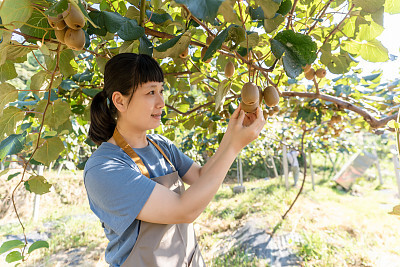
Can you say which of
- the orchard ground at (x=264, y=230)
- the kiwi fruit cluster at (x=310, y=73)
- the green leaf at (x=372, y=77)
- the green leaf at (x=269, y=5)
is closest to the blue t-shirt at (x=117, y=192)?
the green leaf at (x=269, y=5)

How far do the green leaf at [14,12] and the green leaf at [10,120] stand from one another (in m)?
0.39

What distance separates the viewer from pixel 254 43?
0.54m

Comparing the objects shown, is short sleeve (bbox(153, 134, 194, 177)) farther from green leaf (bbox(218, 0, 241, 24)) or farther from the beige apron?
green leaf (bbox(218, 0, 241, 24))

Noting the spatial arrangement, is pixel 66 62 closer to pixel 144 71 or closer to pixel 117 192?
pixel 144 71

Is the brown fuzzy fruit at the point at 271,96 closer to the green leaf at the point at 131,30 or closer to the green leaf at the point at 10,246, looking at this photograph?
the green leaf at the point at 131,30

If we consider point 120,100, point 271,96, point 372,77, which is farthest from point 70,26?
point 372,77

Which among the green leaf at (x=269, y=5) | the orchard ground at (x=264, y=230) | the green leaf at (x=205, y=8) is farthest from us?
the orchard ground at (x=264, y=230)

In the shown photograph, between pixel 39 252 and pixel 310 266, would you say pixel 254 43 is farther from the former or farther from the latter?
pixel 39 252

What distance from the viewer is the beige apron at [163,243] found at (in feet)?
2.15

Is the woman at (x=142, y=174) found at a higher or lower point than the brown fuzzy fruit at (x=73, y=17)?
lower

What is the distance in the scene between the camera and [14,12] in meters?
0.44

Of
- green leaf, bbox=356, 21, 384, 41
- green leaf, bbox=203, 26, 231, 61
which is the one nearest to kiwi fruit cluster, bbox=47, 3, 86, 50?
green leaf, bbox=203, 26, 231, 61

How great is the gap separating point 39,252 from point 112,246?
393 centimetres

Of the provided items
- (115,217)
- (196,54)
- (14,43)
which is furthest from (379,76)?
(14,43)
